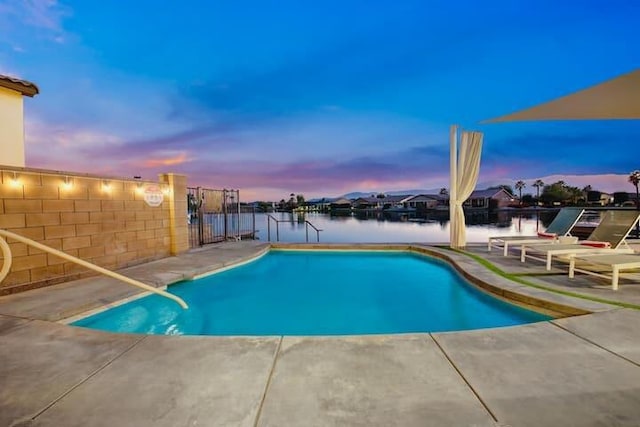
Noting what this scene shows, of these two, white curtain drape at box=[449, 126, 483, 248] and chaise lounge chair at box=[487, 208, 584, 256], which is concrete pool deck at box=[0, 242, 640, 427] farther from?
white curtain drape at box=[449, 126, 483, 248]

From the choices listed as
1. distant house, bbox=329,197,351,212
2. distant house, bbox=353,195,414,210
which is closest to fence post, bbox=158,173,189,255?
distant house, bbox=353,195,414,210

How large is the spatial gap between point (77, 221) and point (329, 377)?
5.12m

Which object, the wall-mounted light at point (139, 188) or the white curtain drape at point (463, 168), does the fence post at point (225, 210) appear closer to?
the wall-mounted light at point (139, 188)

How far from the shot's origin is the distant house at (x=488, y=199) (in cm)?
4709

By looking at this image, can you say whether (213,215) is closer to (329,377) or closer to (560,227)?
(329,377)

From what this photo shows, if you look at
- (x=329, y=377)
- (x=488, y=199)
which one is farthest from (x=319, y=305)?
(x=488, y=199)

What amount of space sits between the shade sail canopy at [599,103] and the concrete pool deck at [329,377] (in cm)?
195

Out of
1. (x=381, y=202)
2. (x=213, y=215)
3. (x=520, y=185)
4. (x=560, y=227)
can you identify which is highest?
(x=520, y=185)

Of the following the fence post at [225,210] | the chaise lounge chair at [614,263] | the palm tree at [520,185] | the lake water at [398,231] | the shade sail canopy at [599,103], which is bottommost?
the lake water at [398,231]

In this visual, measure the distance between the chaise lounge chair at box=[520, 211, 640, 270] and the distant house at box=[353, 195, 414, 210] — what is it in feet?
167

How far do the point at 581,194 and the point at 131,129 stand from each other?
226 feet

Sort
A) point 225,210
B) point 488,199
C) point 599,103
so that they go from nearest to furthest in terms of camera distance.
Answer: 1. point 599,103
2. point 225,210
3. point 488,199

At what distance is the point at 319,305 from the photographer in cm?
466

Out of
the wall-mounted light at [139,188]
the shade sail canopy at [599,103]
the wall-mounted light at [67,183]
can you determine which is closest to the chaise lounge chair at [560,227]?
the shade sail canopy at [599,103]
